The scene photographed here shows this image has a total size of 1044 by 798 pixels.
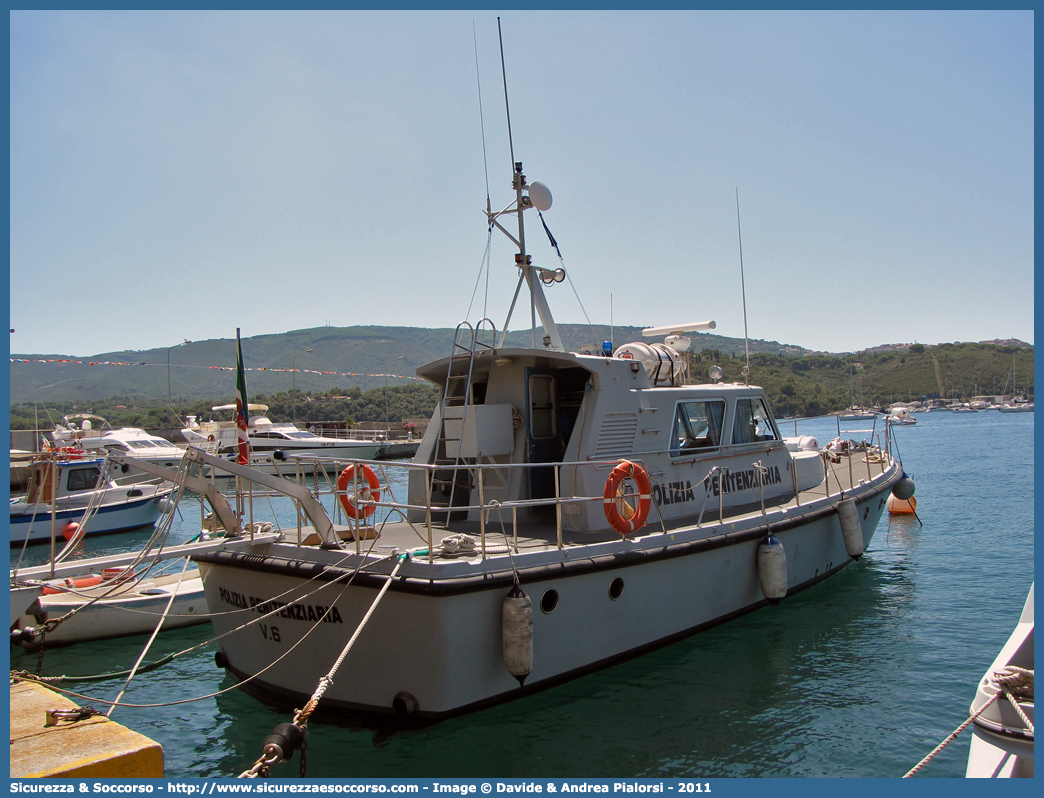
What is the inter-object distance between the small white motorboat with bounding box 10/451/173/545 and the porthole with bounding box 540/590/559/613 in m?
16.6

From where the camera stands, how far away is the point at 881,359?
10625 centimetres

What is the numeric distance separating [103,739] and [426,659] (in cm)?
252

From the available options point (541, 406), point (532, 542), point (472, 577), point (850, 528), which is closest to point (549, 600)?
point (532, 542)

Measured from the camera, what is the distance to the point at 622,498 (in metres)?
7.07

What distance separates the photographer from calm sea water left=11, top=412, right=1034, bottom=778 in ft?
18.4

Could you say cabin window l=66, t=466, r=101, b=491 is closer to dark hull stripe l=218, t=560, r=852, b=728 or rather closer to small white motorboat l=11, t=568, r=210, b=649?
small white motorboat l=11, t=568, r=210, b=649

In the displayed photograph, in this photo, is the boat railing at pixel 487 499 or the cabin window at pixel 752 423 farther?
the cabin window at pixel 752 423

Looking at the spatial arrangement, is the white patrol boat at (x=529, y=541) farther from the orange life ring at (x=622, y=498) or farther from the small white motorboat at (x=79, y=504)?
the small white motorboat at (x=79, y=504)

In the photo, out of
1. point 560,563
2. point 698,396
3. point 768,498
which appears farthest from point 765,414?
point 560,563

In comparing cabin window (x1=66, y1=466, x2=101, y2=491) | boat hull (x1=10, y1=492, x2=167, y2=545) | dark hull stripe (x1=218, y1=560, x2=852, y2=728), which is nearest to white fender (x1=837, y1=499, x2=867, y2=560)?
dark hull stripe (x1=218, y1=560, x2=852, y2=728)

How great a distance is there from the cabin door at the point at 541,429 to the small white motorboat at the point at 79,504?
49.1ft

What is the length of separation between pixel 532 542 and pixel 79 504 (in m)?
18.5

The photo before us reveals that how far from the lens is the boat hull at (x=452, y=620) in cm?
575

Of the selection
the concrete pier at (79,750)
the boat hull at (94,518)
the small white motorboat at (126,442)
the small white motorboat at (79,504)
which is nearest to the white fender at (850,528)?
the concrete pier at (79,750)
